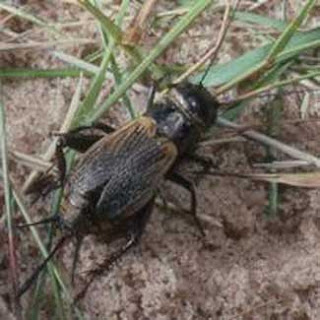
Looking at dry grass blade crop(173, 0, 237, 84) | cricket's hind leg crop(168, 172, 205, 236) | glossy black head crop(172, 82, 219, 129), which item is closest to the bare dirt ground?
cricket's hind leg crop(168, 172, 205, 236)

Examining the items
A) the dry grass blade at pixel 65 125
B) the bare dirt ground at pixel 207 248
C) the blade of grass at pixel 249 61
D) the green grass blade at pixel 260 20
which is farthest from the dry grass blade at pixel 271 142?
the dry grass blade at pixel 65 125

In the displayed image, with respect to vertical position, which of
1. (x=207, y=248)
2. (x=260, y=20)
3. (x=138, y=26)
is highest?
(x=138, y=26)

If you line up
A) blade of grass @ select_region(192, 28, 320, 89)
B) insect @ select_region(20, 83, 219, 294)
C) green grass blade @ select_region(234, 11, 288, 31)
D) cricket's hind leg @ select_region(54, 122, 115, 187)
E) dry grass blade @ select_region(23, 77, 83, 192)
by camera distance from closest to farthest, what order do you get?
→ insect @ select_region(20, 83, 219, 294) < cricket's hind leg @ select_region(54, 122, 115, 187) < dry grass blade @ select_region(23, 77, 83, 192) < blade of grass @ select_region(192, 28, 320, 89) < green grass blade @ select_region(234, 11, 288, 31)

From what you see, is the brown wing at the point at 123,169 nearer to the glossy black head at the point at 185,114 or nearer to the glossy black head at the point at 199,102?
the glossy black head at the point at 185,114

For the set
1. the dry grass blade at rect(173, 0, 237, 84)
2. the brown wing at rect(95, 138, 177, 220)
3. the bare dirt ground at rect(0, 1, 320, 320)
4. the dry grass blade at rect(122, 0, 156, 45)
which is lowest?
the bare dirt ground at rect(0, 1, 320, 320)

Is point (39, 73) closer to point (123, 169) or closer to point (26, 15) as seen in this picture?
point (26, 15)

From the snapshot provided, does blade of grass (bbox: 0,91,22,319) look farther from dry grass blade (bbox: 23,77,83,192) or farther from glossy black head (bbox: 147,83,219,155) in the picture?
glossy black head (bbox: 147,83,219,155)

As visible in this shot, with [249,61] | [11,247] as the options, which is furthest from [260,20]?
[11,247]
